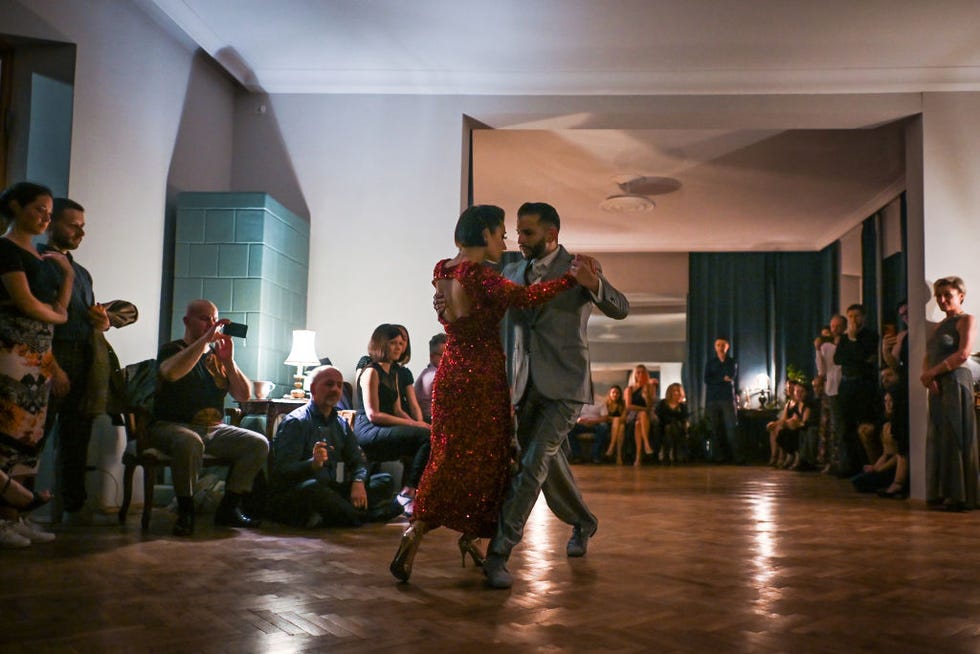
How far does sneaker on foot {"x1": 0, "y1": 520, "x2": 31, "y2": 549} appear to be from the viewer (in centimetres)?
317

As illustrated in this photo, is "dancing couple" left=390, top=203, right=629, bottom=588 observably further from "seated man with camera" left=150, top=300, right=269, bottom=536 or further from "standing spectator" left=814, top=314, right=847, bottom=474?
"standing spectator" left=814, top=314, right=847, bottom=474

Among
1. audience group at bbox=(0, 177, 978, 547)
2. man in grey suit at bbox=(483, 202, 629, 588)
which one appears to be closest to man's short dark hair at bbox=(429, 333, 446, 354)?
audience group at bbox=(0, 177, 978, 547)

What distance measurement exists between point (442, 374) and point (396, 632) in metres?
0.97

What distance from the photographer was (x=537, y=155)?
8641mm

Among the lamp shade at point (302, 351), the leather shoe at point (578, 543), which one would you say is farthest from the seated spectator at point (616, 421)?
the leather shoe at point (578, 543)

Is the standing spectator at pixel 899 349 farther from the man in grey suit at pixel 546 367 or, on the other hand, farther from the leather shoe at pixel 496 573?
the leather shoe at pixel 496 573

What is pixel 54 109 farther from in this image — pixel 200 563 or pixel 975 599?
pixel 975 599

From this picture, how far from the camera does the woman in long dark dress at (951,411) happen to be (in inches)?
210

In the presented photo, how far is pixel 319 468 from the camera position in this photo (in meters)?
4.07

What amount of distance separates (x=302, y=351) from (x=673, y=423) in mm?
6742

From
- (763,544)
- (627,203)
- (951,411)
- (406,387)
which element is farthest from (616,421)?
(763,544)

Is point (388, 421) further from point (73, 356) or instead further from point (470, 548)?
point (470, 548)

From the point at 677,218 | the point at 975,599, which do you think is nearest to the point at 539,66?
the point at 975,599

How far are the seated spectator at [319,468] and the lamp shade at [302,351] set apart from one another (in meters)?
1.23
